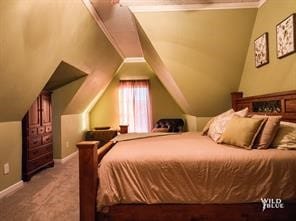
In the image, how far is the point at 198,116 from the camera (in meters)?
4.88

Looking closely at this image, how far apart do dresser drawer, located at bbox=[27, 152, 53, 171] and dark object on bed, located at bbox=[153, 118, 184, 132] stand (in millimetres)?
3092

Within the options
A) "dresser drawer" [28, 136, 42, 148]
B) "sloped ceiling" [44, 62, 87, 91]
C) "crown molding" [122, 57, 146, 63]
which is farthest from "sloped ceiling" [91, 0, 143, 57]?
"dresser drawer" [28, 136, 42, 148]

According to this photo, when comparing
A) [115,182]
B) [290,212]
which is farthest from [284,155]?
[115,182]

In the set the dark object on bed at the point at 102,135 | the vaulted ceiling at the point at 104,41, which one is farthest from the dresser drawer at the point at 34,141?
the dark object on bed at the point at 102,135

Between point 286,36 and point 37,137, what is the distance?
3802 millimetres

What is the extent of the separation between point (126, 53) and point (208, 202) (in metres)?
4.42

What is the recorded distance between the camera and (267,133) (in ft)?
6.80

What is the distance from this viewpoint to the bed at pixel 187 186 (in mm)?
1771

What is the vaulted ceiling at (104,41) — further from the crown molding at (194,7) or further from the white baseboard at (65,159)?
the white baseboard at (65,159)

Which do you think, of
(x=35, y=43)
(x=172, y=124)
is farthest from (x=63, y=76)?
(x=172, y=124)

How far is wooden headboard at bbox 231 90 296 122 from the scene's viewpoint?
2.33 meters

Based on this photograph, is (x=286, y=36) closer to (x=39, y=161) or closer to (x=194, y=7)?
(x=194, y=7)

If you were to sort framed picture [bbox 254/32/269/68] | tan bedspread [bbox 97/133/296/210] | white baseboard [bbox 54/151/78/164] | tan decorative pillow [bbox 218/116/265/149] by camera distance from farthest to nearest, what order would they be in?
white baseboard [bbox 54/151/78/164]
framed picture [bbox 254/32/269/68]
tan decorative pillow [bbox 218/116/265/149]
tan bedspread [bbox 97/133/296/210]

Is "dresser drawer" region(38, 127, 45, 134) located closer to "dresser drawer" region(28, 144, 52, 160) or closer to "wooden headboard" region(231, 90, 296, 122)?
"dresser drawer" region(28, 144, 52, 160)
